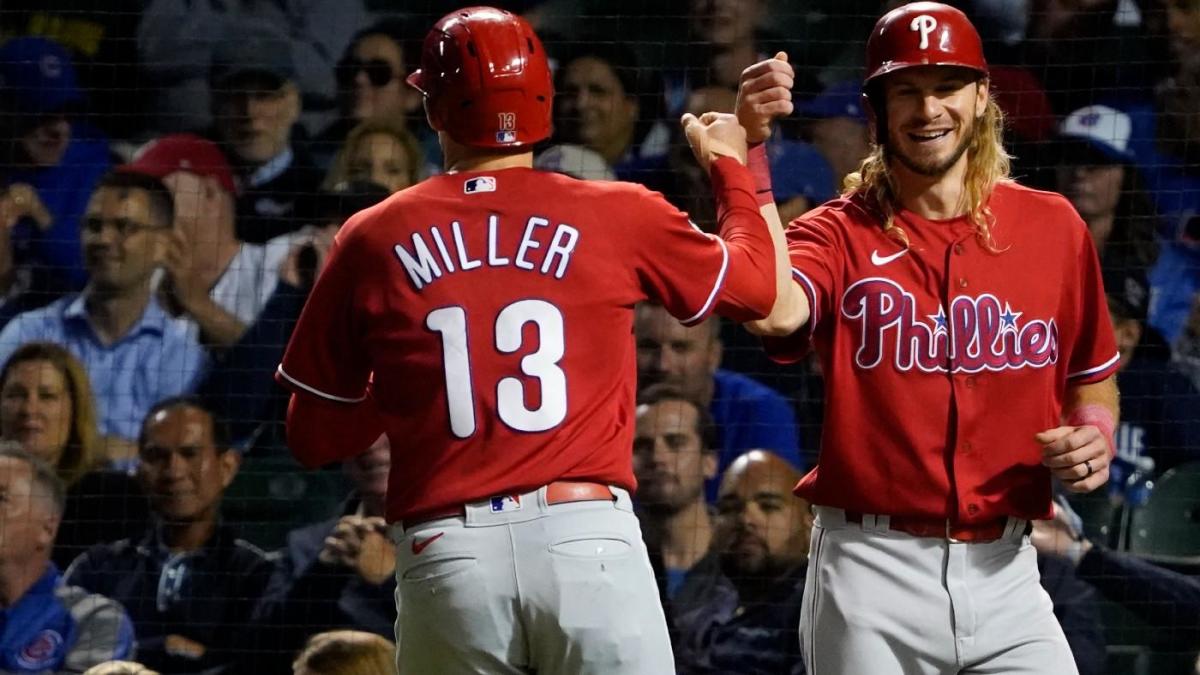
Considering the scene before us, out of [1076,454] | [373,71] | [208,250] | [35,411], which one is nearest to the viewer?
[1076,454]

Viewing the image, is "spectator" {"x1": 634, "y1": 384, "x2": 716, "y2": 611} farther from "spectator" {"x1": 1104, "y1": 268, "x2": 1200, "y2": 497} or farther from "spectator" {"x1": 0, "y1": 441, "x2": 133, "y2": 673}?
"spectator" {"x1": 0, "y1": 441, "x2": 133, "y2": 673}

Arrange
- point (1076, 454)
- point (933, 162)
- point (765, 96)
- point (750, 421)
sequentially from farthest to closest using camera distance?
point (750, 421)
point (933, 162)
point (765, 96)
point (1076, 454)

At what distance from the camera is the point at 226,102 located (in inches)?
199

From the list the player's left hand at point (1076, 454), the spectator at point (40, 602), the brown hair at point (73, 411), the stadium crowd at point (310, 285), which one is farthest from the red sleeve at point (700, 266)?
the brown hair at point (73, 411)

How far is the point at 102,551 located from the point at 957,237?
283 centimetres

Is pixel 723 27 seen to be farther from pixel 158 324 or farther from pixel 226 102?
pixel 158 324

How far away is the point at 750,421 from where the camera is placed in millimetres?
4570

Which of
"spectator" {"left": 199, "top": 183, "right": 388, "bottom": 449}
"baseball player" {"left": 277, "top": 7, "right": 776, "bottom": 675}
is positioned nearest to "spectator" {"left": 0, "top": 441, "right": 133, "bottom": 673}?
"spectator" {"left": 199, "top": 183, "right": 388, "bottom": 449}

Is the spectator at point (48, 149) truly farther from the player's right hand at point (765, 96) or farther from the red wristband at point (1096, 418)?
the red wristband at point (1096, 418)

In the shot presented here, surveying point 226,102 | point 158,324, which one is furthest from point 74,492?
point 226,102

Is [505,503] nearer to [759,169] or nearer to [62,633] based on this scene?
[759,169]

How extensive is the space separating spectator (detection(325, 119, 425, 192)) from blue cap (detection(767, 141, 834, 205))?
3.49 ft

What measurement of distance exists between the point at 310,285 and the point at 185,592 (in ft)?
3.15

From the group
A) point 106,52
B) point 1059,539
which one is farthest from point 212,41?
point 1059,539
